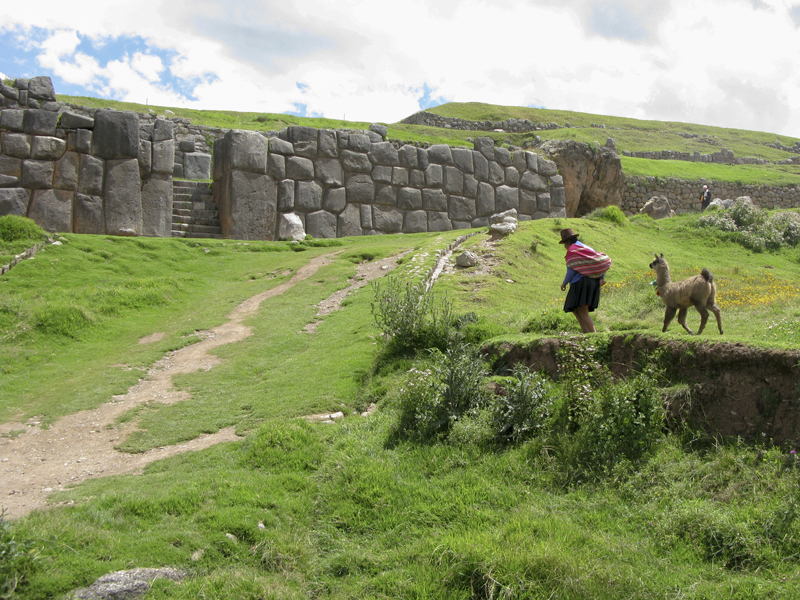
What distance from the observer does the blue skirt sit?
7807 mm

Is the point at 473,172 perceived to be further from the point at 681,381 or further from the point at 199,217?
the point at 681,381

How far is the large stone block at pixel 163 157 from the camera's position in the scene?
19750 millimetres

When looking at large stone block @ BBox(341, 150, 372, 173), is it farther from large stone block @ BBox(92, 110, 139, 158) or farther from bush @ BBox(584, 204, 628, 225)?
bush @ BBox(584, 204, 628, 225)

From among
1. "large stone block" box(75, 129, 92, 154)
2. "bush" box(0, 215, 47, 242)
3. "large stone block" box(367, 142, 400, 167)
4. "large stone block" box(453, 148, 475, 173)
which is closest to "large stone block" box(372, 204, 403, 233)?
"large stone block" box(367, 142, 400, 167)

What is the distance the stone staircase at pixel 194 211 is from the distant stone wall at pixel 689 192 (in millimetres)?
18682

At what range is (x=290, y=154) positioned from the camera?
2186 centimetres

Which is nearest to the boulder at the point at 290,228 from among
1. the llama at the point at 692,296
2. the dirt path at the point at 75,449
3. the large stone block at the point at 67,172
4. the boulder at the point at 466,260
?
the large stone block at the point at 67,172

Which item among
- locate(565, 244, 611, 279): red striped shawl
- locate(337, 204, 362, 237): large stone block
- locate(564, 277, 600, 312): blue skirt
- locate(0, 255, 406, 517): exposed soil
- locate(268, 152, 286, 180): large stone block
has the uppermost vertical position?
locate(268, 152, 286, 180): large stone block

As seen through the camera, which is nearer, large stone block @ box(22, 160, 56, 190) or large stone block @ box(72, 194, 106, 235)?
large stone block @ box(22, 160, 56, 190)

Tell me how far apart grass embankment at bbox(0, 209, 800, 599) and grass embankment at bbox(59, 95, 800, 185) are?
1757 cm

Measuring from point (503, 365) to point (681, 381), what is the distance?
2.31 metres

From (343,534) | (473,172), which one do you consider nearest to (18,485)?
(343,534)

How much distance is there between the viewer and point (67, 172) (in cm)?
1866

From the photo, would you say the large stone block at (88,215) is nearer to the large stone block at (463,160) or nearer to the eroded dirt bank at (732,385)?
the large stone block at (463,160)
